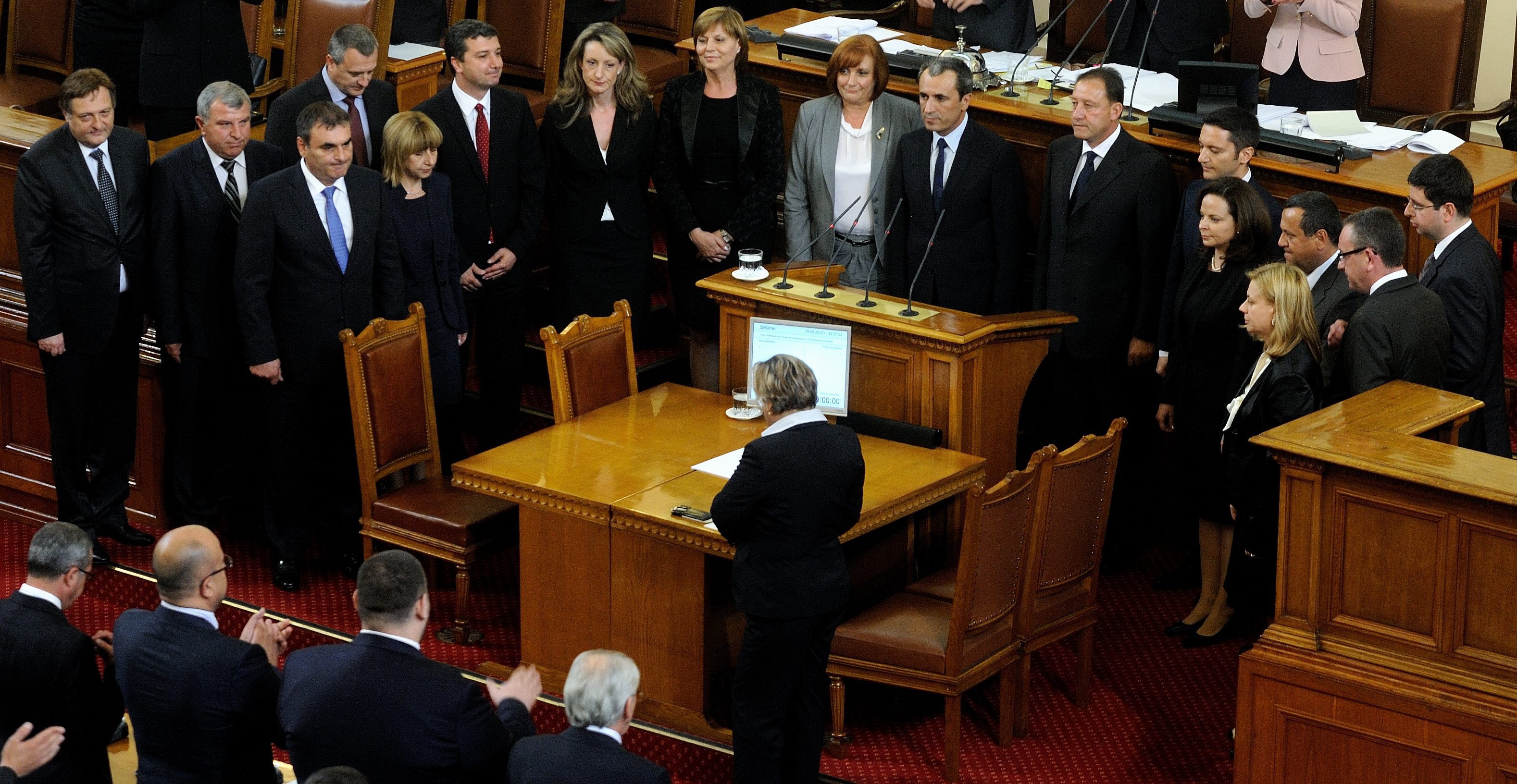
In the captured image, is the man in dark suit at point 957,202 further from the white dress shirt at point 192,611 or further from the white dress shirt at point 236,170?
the white dress shirt at point 192,611

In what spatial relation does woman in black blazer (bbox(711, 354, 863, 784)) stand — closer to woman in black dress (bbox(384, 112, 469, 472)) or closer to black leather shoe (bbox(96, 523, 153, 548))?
woman in black dress (bbox(384, 112, 469, 472))

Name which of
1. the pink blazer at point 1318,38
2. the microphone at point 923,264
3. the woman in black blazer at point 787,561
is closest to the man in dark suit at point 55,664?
the woman in black blazer at point 787,561

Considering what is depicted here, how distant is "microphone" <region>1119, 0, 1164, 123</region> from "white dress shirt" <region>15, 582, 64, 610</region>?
3588 mm

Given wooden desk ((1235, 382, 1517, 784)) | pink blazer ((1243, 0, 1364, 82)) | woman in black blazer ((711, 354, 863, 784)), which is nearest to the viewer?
wooden desk ((1235, 382, 1517, 784))

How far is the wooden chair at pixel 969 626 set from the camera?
14.9 ft

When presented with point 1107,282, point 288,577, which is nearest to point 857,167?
point 1107,282

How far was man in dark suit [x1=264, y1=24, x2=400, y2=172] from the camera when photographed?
5.66m

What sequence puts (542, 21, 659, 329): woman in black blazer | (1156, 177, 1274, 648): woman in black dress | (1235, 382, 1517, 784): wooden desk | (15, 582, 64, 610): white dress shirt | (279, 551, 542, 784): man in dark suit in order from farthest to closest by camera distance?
(542, 21, 659, 329): woman in black blazer → (1156, 177, 1274, 648): woman in black dress → (1235, 382, 1517, 784): wooden desk → (15, 582, 64, 610): white dress shirt → (279, 551, 542, 784): man in dark suit

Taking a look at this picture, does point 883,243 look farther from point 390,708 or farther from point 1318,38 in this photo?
point 390,708

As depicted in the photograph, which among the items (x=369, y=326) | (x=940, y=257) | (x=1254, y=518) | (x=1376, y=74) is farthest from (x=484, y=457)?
(x=1376, y=74)

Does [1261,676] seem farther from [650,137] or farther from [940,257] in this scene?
[650,137]

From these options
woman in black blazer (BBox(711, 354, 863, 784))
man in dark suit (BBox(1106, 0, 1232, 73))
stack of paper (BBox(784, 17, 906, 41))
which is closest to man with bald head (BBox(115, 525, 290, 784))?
woman in black blazer (BBox(711, 354, 863, 784))

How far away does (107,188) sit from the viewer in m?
5.42

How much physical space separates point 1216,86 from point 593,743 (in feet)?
11.3
